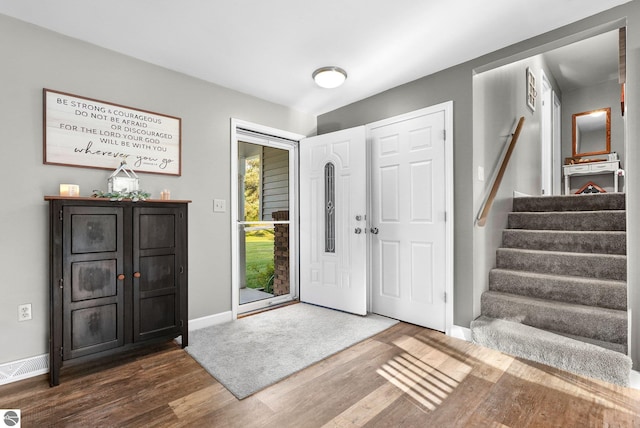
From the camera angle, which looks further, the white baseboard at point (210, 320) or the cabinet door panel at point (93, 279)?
the white baseboard at point (210, 320)

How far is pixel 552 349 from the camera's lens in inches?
86.0

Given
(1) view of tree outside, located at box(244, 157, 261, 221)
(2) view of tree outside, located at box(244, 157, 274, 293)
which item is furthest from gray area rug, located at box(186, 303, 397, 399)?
(1) view of tree outside, located at box(244, 157, 261, 221)

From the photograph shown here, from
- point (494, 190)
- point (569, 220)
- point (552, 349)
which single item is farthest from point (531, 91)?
point (552, 349)

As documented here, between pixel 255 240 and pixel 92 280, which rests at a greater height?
pixel 255 240

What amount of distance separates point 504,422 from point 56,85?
3.56 metres

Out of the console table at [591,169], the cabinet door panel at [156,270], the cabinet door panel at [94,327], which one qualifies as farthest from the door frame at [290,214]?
the console table at [591,169]

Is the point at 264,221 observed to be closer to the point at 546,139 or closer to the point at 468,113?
the point at 468,113

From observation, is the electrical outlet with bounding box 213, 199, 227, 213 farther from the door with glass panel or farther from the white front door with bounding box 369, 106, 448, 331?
the white front door with bounding box 369, 106, 448, 331

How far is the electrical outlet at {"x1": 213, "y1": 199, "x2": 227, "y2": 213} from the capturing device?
3066 mm

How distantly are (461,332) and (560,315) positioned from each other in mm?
736

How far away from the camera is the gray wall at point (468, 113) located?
1954 mm

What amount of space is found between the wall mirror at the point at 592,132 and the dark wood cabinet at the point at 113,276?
21.2ft

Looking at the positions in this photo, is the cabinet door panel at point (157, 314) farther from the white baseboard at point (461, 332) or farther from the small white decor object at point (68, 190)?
the white baseboard at point (461, 332)

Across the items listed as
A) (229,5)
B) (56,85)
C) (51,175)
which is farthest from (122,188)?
(229,5)
